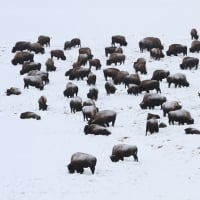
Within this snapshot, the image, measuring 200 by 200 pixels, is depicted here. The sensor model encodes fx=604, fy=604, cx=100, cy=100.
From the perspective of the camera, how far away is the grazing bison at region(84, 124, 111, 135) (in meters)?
27.3

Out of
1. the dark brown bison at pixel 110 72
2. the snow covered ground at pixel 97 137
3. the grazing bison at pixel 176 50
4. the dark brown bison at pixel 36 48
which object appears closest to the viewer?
the snow covered ground at pixel 97 137

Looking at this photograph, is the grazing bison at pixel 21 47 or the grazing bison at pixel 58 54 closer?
the grazing bison at pixel 58 54

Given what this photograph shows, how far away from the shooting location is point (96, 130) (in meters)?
27.3

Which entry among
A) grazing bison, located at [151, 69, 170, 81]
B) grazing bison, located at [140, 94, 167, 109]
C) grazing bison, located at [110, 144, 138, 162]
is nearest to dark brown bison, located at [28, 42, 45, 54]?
grazing bison, located at [151, 69, 170, 81]

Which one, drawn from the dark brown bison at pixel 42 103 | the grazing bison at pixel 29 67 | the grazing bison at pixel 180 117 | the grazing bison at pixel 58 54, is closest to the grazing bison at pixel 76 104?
the dark brown bison at pixel 42 103

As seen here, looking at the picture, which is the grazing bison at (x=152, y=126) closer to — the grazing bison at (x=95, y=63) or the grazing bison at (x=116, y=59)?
the grazing bison at (x=95, y=63)

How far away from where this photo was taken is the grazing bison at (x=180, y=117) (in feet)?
91.6

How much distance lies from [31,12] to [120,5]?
1028 cm

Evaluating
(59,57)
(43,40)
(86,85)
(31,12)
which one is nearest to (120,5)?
(31,12)

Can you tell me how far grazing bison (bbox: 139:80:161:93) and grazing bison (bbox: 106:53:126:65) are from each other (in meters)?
7.35

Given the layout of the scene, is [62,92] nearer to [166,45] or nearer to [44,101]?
[44,101]

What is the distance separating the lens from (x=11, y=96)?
3616 centimetres

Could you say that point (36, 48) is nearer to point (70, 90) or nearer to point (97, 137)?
point (70, 90)

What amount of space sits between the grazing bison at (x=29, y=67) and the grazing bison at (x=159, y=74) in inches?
337
